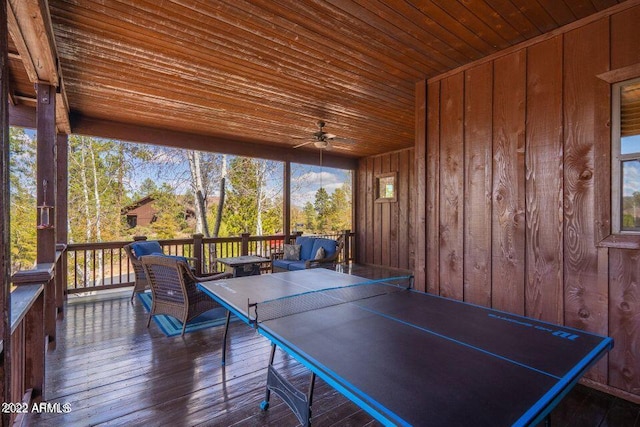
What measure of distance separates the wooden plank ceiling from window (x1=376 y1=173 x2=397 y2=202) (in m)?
3.07

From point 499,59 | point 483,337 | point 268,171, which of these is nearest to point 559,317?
point 483,337

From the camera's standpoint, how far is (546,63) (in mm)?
2576

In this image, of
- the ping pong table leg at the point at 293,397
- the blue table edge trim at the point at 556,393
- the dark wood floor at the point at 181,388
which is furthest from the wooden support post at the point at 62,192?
Result: the blue table edge trim at the point at 556,393

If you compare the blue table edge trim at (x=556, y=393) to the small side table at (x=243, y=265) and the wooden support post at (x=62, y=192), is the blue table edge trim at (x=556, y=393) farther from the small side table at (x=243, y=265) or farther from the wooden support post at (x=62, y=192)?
the wooden support post at (x=62, y=192)

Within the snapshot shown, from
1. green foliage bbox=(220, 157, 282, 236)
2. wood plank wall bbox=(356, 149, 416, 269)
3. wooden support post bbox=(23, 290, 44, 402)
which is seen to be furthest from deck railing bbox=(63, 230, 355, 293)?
wooden support post bbox=(23, 290, 44, 402)

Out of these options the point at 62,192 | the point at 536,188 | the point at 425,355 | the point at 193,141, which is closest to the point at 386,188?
the point at 193,141

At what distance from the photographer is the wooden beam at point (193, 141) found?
495 centimetres

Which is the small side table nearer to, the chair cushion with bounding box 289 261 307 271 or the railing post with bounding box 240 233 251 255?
the chair cushion with bounding box 289 261 307 271

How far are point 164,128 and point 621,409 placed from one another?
6592 millimetres

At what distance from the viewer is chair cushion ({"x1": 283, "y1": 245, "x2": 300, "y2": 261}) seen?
20.0 feet

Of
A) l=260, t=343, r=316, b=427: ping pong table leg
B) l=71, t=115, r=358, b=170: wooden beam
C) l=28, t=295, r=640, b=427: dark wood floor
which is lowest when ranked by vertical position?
l=28, t=295, r=640, b=427: dark wood floor

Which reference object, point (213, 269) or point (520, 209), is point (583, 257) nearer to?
point (520, 209)

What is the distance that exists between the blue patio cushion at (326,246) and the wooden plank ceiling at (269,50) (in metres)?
2.42

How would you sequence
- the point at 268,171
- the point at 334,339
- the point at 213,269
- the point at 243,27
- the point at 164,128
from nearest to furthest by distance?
1. the point at 334,339
2. the point at 243,27
3. the point at 164,128
4. the point at 213,269
5. the point at 268,171
